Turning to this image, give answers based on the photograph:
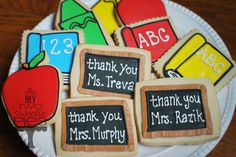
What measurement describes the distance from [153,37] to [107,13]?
6.1 inches

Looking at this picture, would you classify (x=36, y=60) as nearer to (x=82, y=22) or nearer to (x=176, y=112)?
(x=82, y=22)

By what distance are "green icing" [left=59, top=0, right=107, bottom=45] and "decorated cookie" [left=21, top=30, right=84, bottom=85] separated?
4 cm

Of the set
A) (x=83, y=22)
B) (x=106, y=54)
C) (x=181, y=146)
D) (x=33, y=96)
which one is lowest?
(x=181, y=146)

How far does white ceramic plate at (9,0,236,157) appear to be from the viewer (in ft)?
2.77

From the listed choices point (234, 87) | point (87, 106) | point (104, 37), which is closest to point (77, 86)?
point (87, 106)

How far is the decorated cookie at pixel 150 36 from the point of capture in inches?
37.4

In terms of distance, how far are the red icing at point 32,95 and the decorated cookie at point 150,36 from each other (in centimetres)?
21

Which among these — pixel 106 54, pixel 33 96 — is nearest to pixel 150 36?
pixel 106 54

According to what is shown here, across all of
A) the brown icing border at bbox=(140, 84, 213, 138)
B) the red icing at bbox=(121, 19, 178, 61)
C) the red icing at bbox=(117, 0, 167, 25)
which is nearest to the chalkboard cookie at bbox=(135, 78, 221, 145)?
the brown icing border at bbox=(140, 84, 213, 138)

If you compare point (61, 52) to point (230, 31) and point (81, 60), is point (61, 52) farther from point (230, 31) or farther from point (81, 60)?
point (230, 31)

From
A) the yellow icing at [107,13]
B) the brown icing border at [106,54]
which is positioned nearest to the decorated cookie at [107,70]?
the brown icing border at [106,54]

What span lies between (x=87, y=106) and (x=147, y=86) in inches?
5.8

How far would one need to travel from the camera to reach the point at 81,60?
0.90m

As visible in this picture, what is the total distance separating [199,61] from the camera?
3.04 ft
